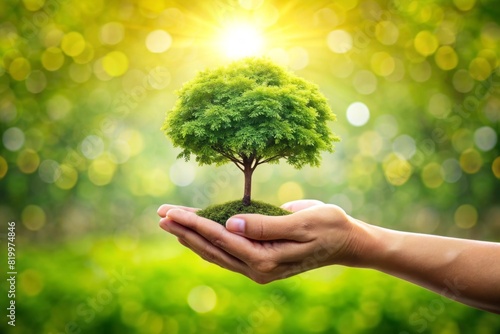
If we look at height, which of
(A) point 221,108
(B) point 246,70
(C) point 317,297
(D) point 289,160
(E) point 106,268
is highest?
(B) point 246,70

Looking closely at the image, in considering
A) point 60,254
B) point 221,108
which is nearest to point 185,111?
point 221,108

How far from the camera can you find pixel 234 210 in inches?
173

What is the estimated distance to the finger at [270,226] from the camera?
141 inches

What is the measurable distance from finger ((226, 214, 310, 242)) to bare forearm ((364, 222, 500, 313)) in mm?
690

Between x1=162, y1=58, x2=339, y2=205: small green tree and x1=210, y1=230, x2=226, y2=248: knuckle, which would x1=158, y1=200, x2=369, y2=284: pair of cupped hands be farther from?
x1=162, y1=58, x2=339, y2=205: small green tree

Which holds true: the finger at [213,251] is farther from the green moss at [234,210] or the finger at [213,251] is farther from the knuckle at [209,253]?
the green moss at [234,210]

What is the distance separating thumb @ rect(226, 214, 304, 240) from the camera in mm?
3592

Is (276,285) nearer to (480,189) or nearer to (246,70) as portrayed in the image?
(246,70)

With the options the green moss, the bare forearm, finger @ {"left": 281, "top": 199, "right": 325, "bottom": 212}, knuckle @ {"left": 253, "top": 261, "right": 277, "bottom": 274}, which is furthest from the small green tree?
the bare forearm

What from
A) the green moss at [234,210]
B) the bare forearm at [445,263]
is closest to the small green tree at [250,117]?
the green moss at [234,210]

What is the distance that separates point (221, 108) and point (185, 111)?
0.44m

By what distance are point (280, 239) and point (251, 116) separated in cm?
113

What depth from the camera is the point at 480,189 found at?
8.23m

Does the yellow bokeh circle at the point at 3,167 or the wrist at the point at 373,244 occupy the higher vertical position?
the yellow bokeh circle at the point at 3,167
